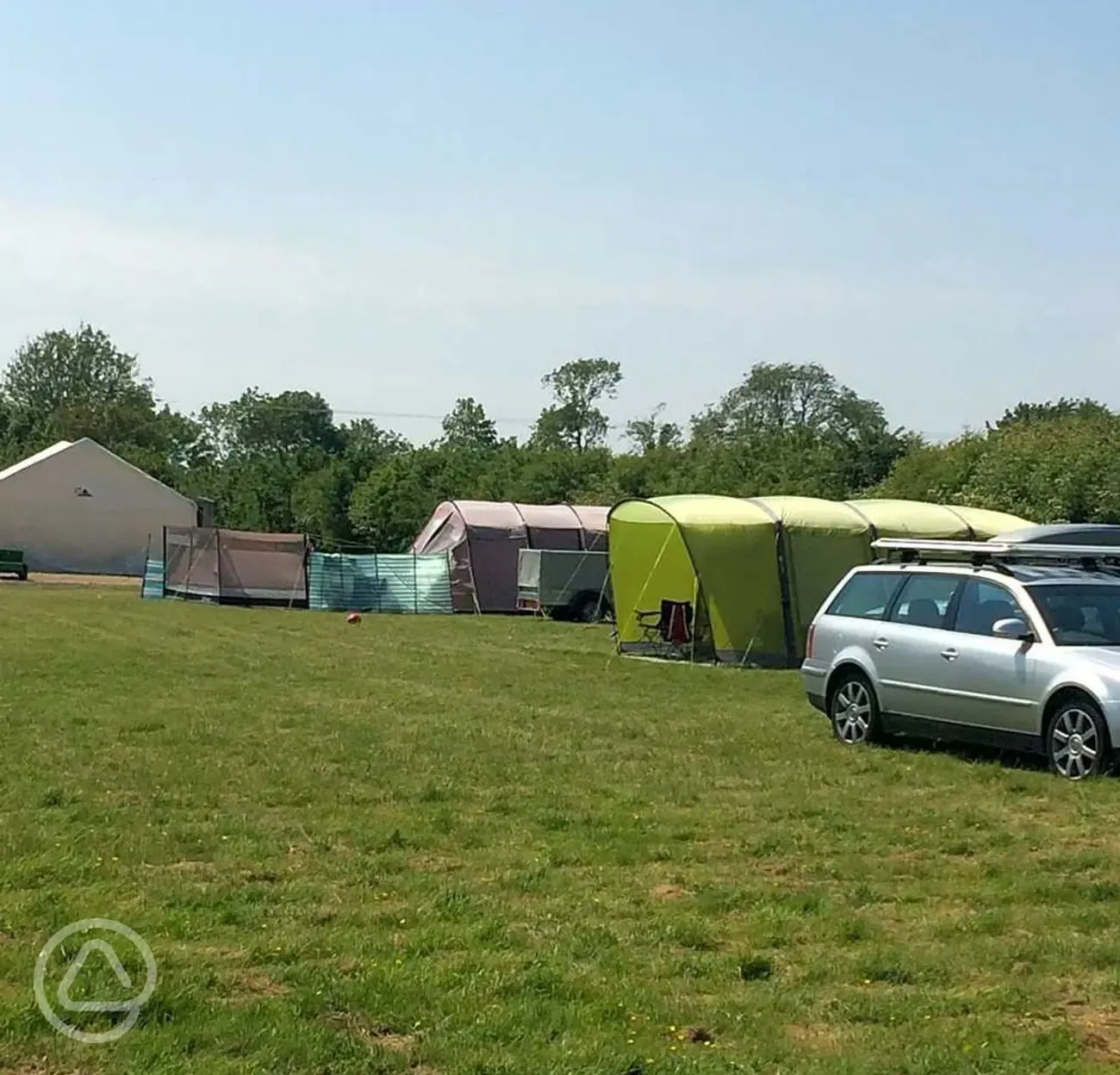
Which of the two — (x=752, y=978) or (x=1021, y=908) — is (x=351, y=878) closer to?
(x=752, y=978)

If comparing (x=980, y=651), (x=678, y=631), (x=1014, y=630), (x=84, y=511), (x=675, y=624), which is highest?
(x=84, y=511)

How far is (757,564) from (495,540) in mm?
15467

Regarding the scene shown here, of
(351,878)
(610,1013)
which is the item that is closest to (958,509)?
(351,878)

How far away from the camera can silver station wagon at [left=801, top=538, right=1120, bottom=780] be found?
465 inches

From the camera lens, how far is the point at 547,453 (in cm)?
6894

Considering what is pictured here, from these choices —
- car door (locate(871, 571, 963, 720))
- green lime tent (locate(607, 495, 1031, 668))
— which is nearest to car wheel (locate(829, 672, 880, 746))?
car door (locate(871, 571, 963, 720))

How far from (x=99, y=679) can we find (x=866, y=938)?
41.3ft

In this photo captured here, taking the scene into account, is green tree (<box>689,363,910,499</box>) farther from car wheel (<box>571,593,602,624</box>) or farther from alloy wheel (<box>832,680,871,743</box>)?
alloy wheel (<box>832,680,871,743</box>)

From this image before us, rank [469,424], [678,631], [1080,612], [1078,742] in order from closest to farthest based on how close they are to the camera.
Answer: [1078,742] < [1080,612] < [678,631] < [469,424]

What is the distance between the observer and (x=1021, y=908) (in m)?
7.71

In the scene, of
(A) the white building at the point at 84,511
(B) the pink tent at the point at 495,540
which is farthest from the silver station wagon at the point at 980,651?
(A) the white building at the point at 84,511

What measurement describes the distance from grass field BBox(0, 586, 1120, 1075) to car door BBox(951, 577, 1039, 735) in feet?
1.76

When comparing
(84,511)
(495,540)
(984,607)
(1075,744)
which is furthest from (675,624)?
(84,511)
